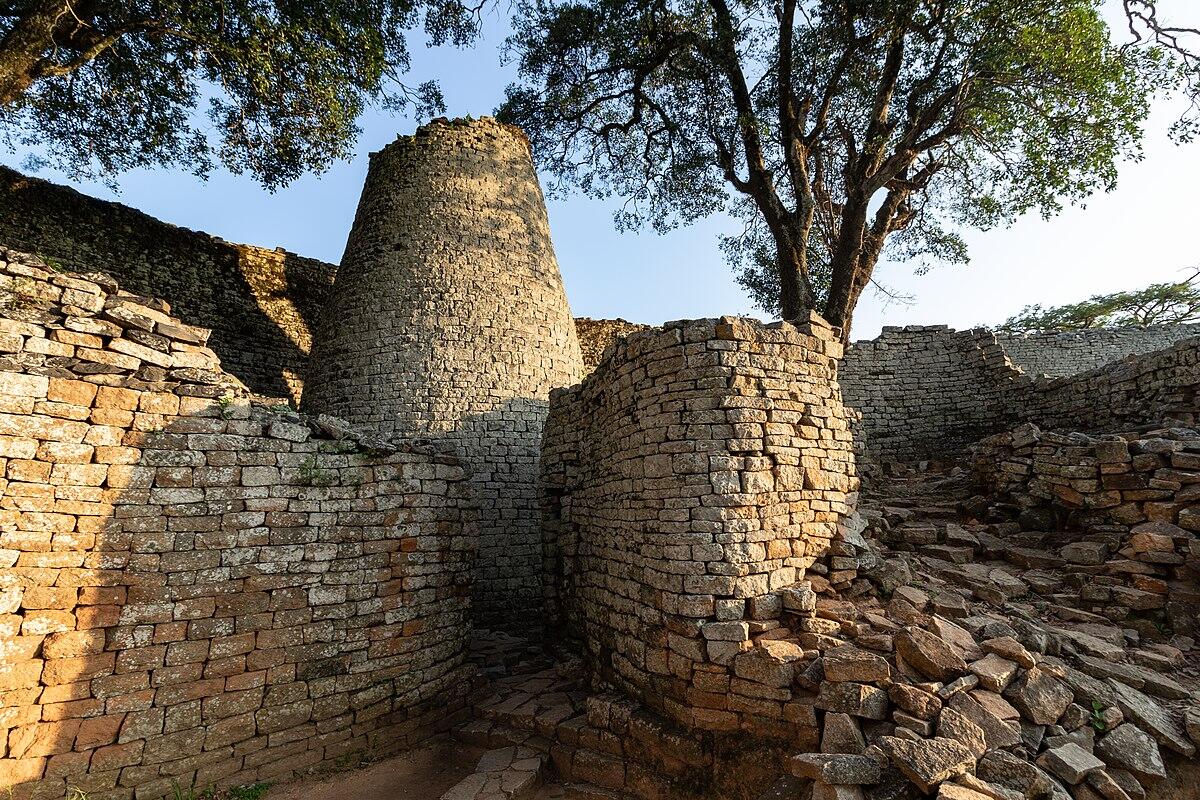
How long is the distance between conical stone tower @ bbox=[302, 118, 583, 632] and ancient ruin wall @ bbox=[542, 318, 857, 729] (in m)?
3.20

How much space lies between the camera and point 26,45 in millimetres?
6691

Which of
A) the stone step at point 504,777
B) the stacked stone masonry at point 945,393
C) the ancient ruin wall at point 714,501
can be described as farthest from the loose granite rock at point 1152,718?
the stacked stone masonry at point 945,393

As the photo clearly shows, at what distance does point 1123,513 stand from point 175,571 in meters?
9.48

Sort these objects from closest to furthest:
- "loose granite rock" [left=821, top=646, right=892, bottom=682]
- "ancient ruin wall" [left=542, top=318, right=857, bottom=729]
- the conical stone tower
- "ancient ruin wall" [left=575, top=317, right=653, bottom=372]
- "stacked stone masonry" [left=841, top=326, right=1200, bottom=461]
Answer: "loose granite rock" [left=821, top=646, right=892, bottom=682], "ancient ruin wall" [left=542, top=318, right=857, bottom=729], the conical stone tower, "stacked stone masonry" [left=841, top=326, right=1200, bottom=461], "ancient ruin wall" [left=575, top=317, right=653, bottom=372]

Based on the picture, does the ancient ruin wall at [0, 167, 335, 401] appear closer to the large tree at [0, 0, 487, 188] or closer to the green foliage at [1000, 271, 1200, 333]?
the large tree at [0, 0, 487, 188]

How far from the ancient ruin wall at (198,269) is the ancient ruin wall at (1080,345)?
18.6m

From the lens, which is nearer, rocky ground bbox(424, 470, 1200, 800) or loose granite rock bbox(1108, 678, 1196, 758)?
rocky ground bbox(424, 470, 1200, 800)

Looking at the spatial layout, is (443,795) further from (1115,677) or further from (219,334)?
(219,334)

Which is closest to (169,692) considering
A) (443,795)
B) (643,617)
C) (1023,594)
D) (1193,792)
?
(443,795)

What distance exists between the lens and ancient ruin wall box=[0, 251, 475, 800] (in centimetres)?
399

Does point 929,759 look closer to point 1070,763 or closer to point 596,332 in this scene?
point 1070,763

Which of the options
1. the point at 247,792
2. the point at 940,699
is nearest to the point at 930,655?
the point at 940,699

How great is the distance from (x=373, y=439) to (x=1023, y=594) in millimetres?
7176

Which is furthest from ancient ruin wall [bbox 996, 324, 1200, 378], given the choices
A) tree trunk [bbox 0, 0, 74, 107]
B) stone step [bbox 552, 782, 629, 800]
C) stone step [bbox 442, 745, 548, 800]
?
tree trunk [bbox 0, 0, 74, 107]
